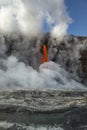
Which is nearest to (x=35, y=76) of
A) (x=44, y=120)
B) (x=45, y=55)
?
(x=45, y=55)

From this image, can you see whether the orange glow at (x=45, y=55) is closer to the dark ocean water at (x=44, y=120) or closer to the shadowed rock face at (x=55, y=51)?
the shadowed rock face at (x=55, y=51)

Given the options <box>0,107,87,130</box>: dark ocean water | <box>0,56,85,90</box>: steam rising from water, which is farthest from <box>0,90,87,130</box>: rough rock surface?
<box>0,56,85,90</box>: steam rising from water

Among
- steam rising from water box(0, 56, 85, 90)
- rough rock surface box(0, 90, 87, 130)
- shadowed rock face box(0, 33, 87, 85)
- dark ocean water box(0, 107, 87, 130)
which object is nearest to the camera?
dark ocean water box(0, 107, 87, 130)

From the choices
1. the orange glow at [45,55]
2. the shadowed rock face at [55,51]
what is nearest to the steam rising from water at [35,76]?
the orange glow at [45,55]

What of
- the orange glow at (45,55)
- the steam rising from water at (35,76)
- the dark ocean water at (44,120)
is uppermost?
the orange glow at (45,55)

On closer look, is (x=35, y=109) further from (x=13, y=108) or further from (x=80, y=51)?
(x=80, y=51)

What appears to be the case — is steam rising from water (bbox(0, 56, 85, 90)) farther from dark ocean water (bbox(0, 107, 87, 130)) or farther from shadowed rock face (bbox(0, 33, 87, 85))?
dark ocean water (bbox(0, 107, 87, 130))

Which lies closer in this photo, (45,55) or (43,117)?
(43,117)

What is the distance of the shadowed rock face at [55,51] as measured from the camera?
221ft

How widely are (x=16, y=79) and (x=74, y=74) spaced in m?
15.7

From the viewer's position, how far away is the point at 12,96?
26.0 metres

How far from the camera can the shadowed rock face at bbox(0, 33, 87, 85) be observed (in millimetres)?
67250

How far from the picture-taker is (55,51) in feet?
231

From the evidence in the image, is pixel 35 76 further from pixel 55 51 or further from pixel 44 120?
pixel 44 120
